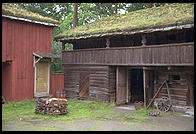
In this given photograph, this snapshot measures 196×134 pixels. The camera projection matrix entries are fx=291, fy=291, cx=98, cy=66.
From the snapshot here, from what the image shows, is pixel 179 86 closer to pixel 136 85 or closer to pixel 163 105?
pixel 163 105

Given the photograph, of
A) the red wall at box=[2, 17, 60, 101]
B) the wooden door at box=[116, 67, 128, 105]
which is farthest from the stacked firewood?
the wooden door at box=[116, 67, 128, 105]

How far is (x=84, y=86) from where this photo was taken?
854 inches

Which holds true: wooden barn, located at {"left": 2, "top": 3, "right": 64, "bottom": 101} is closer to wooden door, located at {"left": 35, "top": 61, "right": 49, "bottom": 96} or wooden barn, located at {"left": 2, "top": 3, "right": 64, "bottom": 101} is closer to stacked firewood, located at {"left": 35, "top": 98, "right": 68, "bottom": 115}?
wooden door, located at {"left": 35, "top": 61, "right": 49, "bottom": 96}

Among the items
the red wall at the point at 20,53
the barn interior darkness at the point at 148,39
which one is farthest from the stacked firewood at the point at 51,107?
the barn interior darkness at the point at 148,39

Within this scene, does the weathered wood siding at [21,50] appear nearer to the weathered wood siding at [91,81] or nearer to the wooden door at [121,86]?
the weathered wood siding at [91,81]

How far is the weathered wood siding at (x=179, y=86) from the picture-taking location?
17.0 metres

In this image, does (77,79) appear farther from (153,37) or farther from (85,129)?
(85,129)

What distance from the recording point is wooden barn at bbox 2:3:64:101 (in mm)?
18484

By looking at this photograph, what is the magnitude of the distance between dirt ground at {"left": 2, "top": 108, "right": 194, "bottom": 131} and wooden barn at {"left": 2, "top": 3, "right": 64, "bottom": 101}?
20.6ft

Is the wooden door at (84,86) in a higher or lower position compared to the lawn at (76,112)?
higher

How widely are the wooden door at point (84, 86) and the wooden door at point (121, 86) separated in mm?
2776

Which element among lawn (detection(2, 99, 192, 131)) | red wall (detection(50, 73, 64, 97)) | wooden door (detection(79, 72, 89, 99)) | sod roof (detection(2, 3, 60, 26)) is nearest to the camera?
lawn (detection(2, 99, 192, 131))

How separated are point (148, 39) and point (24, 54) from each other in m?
8.44

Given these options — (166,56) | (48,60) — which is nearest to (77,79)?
(48,60)
